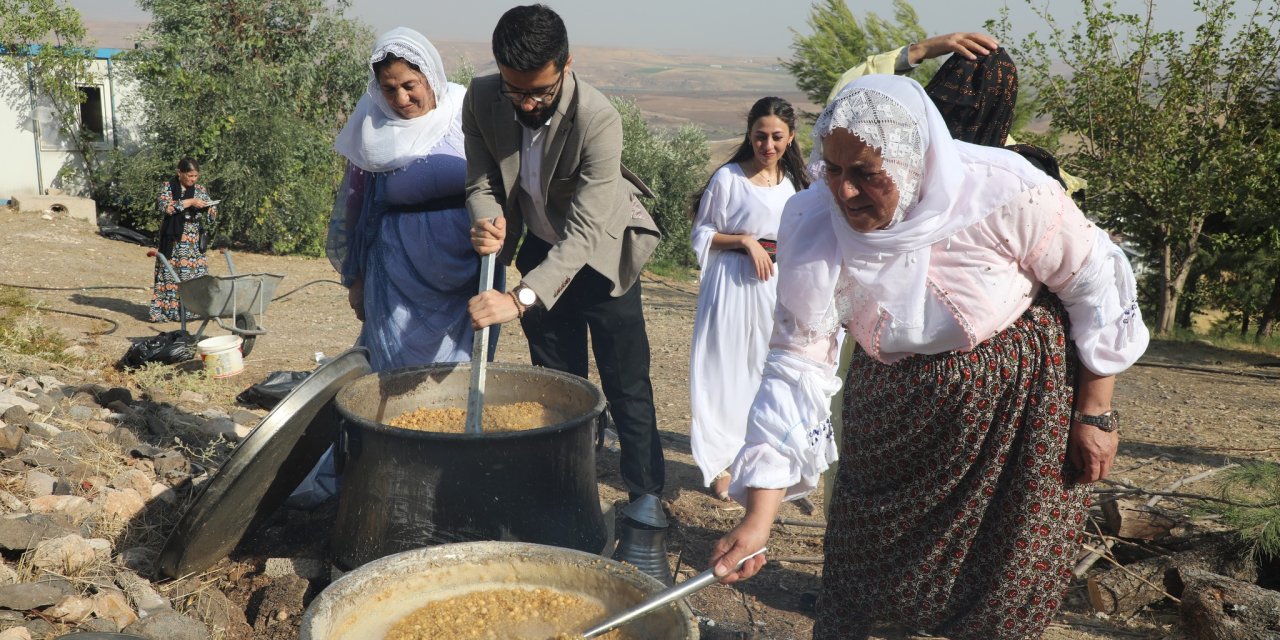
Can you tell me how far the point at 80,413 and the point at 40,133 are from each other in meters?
13.4

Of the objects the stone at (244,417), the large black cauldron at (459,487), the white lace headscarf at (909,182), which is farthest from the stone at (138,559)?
the white lace headscarf at (909,182)

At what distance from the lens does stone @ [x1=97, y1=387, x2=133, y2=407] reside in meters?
4.70

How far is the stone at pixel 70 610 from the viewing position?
2.60 m

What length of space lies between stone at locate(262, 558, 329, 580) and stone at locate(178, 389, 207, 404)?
249cm

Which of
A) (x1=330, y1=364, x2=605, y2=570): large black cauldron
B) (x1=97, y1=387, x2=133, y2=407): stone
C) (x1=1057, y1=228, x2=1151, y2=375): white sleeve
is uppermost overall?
(x1=1057, y1=228, x2=1151, y2=375): white sleeve

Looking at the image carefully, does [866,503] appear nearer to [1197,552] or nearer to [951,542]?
[951,542]

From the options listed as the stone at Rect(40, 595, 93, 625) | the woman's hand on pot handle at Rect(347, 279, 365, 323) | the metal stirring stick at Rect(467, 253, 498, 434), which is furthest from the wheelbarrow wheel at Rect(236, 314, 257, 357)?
the metal stirring stick at Rect(467, 253, 498, 434)

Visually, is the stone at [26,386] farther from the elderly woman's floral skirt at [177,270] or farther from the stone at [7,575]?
the elderly woman's floral skirt at [177,270]

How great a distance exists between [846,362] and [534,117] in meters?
1.41

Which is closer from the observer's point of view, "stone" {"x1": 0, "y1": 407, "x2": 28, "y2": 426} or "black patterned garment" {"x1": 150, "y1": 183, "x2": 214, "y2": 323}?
"stone" {"x1": 0, "y1": 407, "x2": 28, "y2": 426}

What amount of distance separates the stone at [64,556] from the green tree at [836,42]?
18.4 m

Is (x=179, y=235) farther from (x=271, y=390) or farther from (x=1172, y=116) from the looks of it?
(x=1172, y=116)

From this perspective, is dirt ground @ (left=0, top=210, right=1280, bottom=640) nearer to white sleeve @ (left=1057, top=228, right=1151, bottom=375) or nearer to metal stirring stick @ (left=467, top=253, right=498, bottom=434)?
metal stirring stick @ (left=467, top=253, right=498, bottom=434)

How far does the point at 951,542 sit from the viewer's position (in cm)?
202
